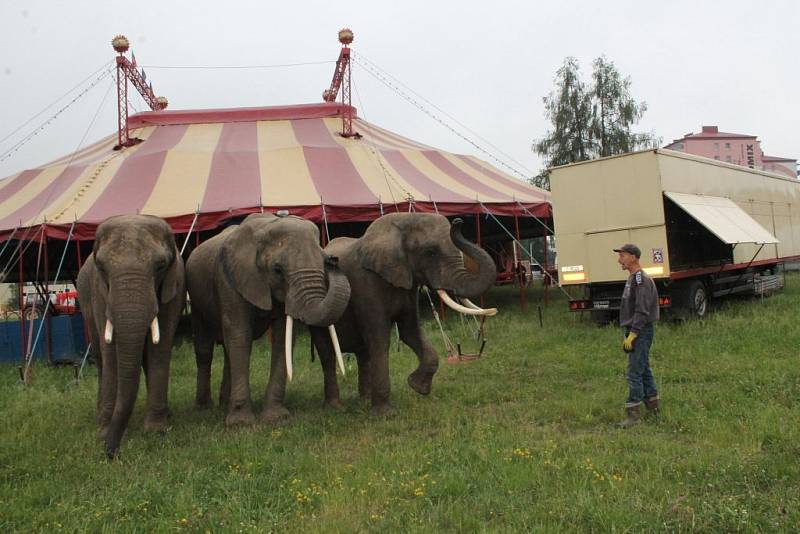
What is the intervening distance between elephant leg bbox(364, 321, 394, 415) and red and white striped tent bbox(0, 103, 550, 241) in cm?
607

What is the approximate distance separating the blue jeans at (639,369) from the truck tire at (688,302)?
5.88 m

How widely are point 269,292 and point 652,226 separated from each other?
686 centimetres

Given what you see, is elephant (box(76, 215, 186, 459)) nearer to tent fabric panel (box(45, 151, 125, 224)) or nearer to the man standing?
the man standing

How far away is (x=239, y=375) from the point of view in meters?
5.97

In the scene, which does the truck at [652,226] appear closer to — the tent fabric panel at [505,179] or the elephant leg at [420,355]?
the tent fabric panel at [505,179]

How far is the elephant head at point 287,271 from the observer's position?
5477 mm

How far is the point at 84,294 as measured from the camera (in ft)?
20.9

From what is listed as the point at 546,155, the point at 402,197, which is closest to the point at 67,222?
the point at 402,197

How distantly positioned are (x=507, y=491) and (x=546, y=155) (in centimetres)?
2637

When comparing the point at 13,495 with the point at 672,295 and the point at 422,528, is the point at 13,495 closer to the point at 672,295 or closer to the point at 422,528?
the point at 422,528

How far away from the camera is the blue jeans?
5469 millimetres

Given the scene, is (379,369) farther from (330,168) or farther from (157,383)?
(330,168)

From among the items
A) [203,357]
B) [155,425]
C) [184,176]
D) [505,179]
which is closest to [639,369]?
[155,425]

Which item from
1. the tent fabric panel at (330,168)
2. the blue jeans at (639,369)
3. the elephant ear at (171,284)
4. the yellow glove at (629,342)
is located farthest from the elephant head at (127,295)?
the tent fabric panel at (330,168)
